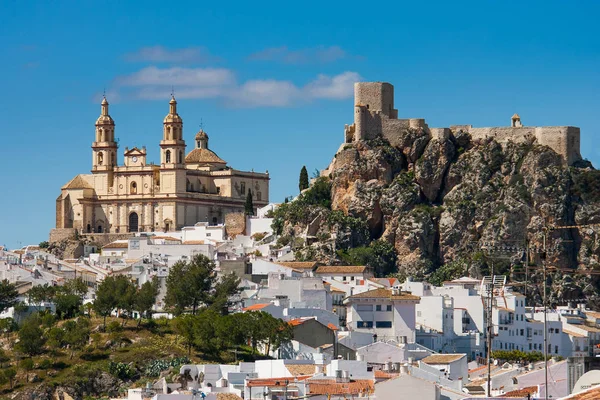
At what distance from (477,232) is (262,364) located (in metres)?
55.5

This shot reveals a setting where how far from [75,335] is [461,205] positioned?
45.8 metres

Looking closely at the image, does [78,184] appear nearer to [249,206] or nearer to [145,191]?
[145,191]

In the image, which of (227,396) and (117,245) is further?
(117,245)

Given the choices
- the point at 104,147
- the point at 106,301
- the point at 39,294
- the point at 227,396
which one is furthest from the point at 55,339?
the point at 104,147

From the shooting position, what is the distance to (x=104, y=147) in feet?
497

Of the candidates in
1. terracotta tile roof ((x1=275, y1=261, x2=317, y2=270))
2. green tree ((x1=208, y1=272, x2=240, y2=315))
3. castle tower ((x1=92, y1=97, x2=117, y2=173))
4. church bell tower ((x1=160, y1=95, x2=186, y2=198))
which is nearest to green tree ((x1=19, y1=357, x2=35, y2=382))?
green tree ((x1=208, y1=272, x2=240, y2=315))

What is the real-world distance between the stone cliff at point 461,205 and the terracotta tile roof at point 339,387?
197 ft

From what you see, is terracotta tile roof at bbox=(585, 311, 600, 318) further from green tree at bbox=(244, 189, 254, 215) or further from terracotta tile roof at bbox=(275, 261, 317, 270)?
green tree at bbox=(244, 189, 254, 215)

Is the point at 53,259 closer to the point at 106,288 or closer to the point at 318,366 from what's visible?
the point at 106,288

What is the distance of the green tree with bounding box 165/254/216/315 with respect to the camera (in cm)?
10138

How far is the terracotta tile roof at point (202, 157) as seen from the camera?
509ft

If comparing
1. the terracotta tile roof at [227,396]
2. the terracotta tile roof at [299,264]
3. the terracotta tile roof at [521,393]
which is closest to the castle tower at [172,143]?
the terracotta tile roof at [299,264]

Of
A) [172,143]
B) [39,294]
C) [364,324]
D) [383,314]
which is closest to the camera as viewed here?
[383,314]

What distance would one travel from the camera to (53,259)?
5162 inches
